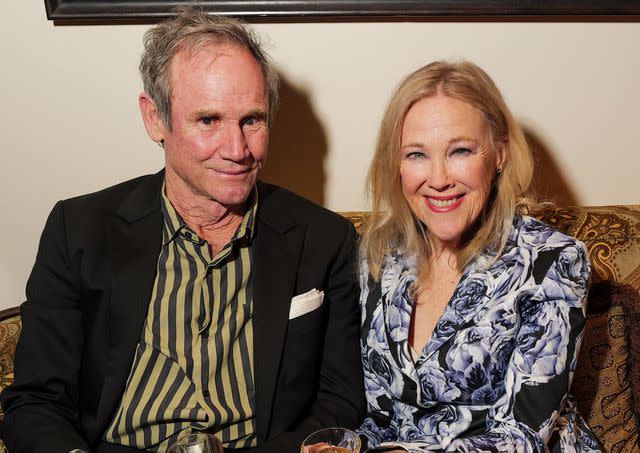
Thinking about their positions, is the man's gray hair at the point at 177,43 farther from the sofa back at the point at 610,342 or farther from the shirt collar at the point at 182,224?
the sofa back at the point at 610,342

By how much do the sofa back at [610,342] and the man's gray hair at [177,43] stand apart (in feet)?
3.40

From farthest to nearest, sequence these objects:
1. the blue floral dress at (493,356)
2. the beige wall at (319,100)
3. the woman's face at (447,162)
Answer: the beige wall at (319,100), the woman's face at (447,162), the blue floral dress at (493,356)

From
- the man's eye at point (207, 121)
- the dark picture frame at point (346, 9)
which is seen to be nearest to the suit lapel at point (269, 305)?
the man's eye at point (207, 121)

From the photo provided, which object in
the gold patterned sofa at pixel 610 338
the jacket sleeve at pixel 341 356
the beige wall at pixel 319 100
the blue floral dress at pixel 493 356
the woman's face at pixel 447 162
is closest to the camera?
the blue floral dress at pixel 493 356

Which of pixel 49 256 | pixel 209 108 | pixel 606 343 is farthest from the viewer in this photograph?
pixel 606 343

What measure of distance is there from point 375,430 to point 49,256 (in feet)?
3.37

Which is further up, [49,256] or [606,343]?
[49,256]

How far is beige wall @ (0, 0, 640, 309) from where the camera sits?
2.31 metres

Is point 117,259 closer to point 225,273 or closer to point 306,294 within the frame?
point 225,273

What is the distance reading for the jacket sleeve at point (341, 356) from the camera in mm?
2044

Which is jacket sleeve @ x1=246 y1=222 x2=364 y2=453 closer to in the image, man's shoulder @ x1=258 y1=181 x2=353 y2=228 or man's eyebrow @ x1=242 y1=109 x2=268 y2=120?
man's shoulder @ x1=258 y1=181 x2=353 y2=228

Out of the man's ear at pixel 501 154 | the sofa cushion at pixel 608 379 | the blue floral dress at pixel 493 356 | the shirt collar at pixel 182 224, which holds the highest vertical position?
the man's ear at pixel 501 154

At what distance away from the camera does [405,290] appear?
78.2 inches

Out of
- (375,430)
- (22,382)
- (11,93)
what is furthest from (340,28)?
(22,382)
